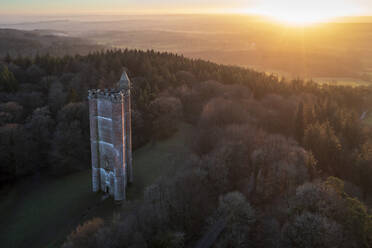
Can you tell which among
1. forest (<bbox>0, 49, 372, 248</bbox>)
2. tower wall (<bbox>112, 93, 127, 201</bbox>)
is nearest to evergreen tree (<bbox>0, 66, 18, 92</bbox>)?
forest (<bbox>0, 49, 372, 248</bbox>)

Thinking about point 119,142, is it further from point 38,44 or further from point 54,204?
point 38,44

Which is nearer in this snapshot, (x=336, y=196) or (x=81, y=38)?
(x=336, y=196)

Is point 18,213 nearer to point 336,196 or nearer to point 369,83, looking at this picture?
point 336,196

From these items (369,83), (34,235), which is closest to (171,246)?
(34,235)

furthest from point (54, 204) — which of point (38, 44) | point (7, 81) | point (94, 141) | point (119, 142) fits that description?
point (38, 44)

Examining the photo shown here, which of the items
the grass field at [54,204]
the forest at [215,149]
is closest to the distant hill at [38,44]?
the forest at [215,149]

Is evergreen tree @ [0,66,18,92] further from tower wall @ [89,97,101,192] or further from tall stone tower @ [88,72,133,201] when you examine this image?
tall stone tower @ [88,72,133,201]
